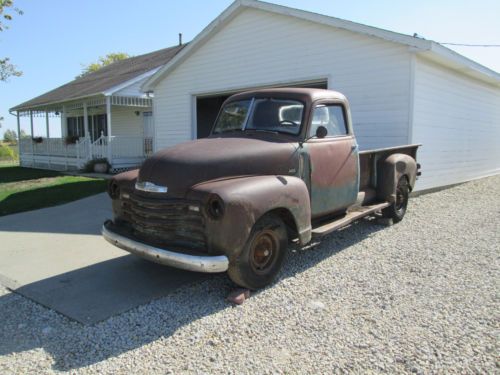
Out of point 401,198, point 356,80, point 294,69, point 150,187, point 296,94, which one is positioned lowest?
point 401,198

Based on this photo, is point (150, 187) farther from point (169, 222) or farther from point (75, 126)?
point (75, 126)

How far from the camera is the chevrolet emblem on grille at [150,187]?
4.01m

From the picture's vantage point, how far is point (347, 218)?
546 cm

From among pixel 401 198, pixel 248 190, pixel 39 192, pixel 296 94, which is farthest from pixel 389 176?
pixel 39 192

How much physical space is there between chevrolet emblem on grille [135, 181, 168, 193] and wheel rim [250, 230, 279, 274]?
1067mm

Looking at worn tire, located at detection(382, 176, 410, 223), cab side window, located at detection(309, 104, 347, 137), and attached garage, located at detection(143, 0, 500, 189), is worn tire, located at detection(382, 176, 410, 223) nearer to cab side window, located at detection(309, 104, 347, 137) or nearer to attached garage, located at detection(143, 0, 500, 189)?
cab side window, located at detection(309, 104, 347, 137)

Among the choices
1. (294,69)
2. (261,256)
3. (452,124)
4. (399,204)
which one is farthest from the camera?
(452,124)

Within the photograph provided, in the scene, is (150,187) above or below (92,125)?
below

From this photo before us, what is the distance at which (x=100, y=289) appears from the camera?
4.43m

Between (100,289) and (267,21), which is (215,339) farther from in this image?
(267,21)

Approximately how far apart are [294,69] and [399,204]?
5.16m

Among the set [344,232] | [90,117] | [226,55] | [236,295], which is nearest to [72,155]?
[90,117]

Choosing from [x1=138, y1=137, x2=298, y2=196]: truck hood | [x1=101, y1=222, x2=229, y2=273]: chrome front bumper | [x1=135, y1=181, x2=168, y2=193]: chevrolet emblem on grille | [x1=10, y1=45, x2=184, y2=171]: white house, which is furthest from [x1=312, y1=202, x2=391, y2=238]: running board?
[x1=10, y1=45, x2=184, y2=171]: white house

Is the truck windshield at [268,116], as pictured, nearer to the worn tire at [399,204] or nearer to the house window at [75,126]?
the worn tire at [399,204]
